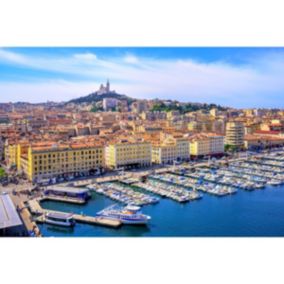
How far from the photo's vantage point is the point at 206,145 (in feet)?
28.7

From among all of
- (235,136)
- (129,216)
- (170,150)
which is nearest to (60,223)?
(129,216)

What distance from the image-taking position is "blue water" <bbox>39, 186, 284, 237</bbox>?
3.91 meters

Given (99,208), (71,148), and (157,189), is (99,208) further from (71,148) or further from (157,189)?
(71,148)

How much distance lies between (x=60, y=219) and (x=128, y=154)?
10.9 ft

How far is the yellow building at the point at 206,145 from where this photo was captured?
28.1 feet

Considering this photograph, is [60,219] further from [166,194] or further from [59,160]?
[59,160]

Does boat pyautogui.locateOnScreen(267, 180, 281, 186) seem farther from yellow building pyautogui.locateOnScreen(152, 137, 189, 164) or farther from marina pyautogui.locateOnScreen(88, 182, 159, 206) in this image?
yellow building pyautogui.locateOnScreen(152, 137, 189, 164)

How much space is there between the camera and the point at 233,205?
4.97 meters

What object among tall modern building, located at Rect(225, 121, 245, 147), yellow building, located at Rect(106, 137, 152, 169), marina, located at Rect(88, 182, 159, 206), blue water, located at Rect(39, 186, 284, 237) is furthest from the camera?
tall modern building, located at Rect(225, 121, 245, 147)

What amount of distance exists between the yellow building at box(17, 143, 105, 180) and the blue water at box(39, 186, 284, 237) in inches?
43.5

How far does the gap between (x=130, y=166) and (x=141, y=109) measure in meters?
8.80

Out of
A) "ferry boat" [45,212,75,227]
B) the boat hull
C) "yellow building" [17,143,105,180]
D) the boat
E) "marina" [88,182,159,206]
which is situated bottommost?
the boat hull

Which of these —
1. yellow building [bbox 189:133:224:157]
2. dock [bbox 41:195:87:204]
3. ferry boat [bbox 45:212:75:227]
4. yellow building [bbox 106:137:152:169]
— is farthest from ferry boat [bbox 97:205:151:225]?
yellow building [bbox 189:133:224:157]
